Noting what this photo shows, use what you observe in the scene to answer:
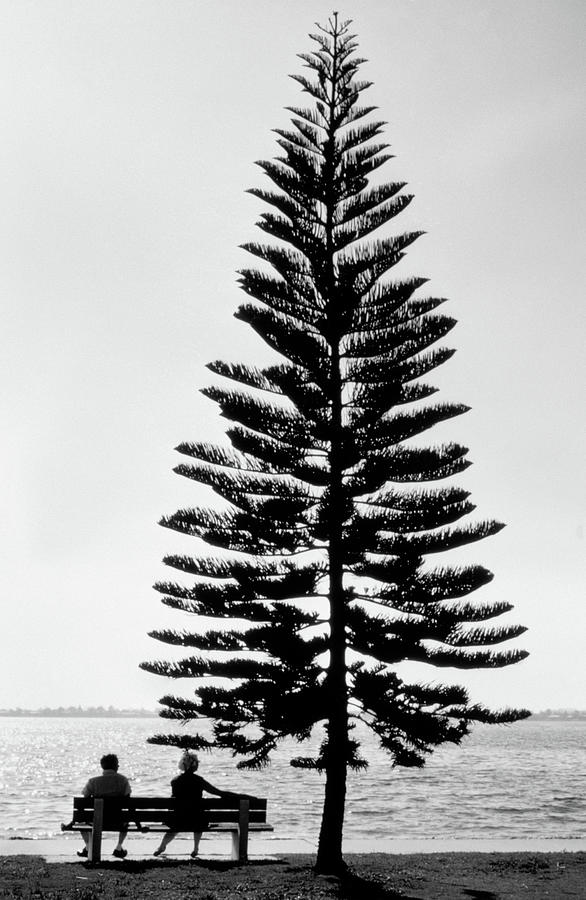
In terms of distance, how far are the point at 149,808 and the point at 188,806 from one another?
0.34m

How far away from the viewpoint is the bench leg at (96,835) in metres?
8.29

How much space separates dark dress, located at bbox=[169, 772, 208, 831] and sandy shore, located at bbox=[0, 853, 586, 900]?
13.6 inches

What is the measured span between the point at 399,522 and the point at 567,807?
16.0 metres

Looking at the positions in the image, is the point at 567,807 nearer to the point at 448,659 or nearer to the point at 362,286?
the point at 448,659

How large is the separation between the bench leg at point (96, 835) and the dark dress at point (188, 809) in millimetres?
599

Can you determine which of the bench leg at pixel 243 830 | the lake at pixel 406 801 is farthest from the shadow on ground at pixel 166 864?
the lake at pixel 406 801

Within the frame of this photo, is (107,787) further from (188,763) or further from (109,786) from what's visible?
(188,763)

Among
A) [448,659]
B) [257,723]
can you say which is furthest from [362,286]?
[257,723]

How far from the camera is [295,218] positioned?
1104 centimetres

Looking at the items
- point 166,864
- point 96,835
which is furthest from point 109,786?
point 166,864

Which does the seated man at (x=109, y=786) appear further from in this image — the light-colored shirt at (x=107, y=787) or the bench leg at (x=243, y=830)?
the bench leg at (x=243, y=830)

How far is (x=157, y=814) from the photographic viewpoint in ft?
28.5

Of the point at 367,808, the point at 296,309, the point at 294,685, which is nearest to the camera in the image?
the point at 294,685

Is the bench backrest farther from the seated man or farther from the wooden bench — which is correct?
the seated man
